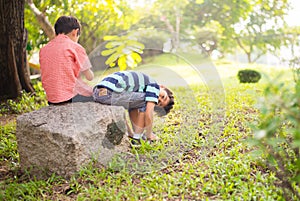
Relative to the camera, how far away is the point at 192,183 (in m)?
2.99

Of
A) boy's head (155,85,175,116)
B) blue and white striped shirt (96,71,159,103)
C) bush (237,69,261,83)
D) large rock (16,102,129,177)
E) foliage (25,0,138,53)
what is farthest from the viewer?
bush (237,69,261,83)

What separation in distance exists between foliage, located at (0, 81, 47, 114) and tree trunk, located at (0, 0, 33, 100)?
129 mm

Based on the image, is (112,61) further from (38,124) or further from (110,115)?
(38,124)

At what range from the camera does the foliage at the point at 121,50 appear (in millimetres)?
3680

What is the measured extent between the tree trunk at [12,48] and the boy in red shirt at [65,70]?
2245 mm

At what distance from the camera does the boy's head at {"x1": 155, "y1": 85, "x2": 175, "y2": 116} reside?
12.8 ft

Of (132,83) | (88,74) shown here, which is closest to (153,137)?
(132,83)

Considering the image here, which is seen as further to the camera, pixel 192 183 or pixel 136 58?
pixel 136 58

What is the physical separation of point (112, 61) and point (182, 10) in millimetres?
14263

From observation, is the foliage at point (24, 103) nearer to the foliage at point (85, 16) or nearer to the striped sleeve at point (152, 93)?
the foliage at point (85, 16)

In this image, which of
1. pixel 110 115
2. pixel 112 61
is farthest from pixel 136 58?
pixel 110 115

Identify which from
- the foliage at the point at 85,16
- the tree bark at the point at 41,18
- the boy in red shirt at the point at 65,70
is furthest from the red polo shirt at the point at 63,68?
the foliage at the point at 85,16

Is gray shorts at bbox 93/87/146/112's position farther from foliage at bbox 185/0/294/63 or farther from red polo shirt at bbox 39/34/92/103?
foliage at bbox 185/0/294/63

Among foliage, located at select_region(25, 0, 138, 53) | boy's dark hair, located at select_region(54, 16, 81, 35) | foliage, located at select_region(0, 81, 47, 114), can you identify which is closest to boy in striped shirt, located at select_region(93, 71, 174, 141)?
boy's dark hair, located at select_region(54, 16, 81, 35)
